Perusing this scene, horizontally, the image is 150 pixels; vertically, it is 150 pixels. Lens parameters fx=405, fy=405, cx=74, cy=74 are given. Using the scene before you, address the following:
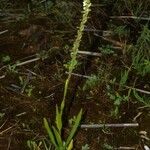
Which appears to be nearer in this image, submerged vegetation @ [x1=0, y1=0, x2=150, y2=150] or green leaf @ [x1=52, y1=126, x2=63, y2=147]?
green leaf @ [x1=52, y1=126, x2=63, y2=147]

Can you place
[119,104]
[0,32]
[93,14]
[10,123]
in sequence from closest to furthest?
[10,123], [119,104], [0,32], [93,14]

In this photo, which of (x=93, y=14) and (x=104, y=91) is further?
(x=93, y=14)

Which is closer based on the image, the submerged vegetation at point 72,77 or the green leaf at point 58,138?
the green leaf at point 58,138

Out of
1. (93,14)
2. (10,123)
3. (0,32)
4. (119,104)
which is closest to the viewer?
(10,123)

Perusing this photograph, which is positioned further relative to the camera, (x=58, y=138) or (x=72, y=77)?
(x=72, y=77)

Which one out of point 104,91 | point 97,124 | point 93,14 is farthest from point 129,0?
point 97,124

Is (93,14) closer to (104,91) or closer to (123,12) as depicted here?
(123,12)

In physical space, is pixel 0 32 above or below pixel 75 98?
above
